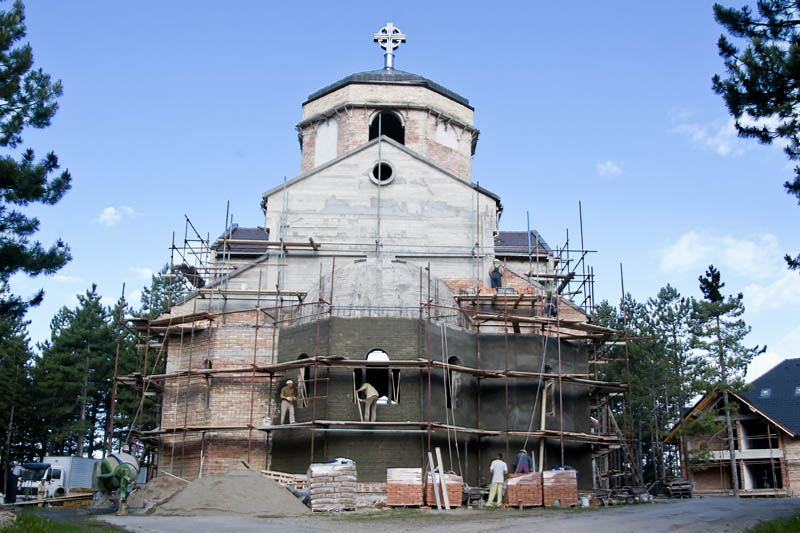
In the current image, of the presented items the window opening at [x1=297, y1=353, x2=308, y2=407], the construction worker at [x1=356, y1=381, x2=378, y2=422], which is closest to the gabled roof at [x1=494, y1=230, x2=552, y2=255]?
the window opening at [x1=297, y1=353, x2=308, y2=407]

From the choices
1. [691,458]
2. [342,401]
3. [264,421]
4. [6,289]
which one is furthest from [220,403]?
[691,458]

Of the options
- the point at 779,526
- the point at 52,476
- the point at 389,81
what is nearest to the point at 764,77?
the point at 779,526

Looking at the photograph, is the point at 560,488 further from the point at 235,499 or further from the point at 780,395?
the point at 780,395

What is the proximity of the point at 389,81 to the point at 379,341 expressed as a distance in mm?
13111

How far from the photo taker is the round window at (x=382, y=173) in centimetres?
2755

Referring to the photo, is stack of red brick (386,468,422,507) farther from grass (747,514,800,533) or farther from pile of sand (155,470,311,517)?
grass (747,514,800,533)

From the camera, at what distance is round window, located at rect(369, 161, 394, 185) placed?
27547mm

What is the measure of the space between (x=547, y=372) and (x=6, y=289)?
14.6 metres

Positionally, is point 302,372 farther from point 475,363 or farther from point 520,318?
point 520,318

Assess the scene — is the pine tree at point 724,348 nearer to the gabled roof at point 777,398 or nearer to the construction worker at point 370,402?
the gabled roof at point 777,398

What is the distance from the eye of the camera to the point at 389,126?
1287 inches

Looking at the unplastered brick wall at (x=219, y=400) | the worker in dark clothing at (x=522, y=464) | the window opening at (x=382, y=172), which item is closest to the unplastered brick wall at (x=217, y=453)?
the unplastered brick wall at (x=219, y=400)

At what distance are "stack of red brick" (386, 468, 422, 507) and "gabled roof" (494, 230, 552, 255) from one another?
525 inches

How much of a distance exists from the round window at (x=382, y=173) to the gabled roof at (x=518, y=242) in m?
5.30
